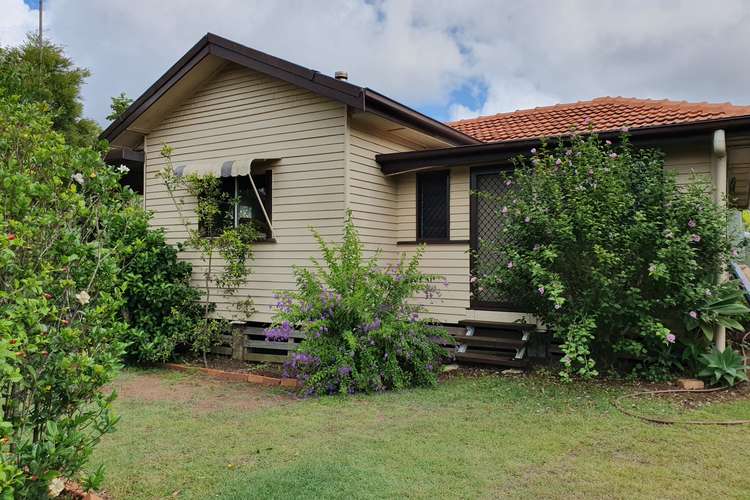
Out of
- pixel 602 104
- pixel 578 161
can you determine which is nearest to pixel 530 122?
pixel 602 104

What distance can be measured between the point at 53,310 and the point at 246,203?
6.23m

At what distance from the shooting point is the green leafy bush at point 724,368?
19.3ft

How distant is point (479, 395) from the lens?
5816mm

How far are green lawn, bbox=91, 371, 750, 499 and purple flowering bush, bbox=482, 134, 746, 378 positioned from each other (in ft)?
2.72

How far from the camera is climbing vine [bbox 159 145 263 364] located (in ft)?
26.3

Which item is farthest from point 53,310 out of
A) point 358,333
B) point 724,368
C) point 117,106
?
point 117,106

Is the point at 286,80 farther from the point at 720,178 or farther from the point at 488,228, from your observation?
the point at 720,178

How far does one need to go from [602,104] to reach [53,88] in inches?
721

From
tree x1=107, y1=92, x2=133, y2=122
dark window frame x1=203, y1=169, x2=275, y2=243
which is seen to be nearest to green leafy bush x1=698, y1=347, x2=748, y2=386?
dark window frame x1=203, y1=169, x2=275, y2=243

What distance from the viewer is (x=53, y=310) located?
2.52 m

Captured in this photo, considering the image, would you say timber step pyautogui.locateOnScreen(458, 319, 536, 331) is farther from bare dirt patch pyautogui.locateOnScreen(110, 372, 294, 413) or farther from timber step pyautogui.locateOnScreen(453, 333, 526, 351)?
bare dirt patch pyautogui.locateOnScreen(110, 372, 294, 413)

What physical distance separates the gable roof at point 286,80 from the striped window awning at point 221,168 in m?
1.28

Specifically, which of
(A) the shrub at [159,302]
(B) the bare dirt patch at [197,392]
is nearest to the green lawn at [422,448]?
(B) the bare dirt patch at [197,392]

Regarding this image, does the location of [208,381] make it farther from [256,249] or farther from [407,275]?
[407,275]
